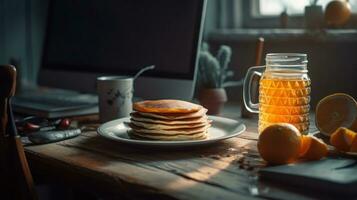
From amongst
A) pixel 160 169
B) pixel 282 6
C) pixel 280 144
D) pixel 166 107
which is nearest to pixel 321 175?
pixel 280 144

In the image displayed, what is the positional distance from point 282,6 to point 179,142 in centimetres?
105

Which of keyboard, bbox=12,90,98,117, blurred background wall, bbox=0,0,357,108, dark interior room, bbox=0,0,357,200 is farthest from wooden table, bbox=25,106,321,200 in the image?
blurred background wall, bbox=0,0,357,108

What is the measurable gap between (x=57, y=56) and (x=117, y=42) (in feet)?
1.07

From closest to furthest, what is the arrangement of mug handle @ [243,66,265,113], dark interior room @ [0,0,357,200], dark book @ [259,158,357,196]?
dark book @ [259,158,357,196] → dark interior room @ [0,0,357,200] → mug handle @ [243,66,265,113]

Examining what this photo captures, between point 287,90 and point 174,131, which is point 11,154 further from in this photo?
point 287,90

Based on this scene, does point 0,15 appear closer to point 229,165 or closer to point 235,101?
point 235,101

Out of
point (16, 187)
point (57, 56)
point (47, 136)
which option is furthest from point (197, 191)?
point (57, 56)

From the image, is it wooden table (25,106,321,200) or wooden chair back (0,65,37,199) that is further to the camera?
wooden chair back (0,65,37,199)

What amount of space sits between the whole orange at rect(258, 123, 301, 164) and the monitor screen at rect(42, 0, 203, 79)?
47 centimetres

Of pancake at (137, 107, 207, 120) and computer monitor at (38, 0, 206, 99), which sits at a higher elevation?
computer monitor at (38, 0, 206, 99)

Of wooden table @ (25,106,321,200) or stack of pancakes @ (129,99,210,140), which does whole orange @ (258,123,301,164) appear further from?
stack of pancakes @ (129,99,210,140)

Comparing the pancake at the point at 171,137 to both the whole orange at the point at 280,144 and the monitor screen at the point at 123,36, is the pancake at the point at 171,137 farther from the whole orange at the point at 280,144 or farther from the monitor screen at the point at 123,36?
the monitor screen at the point at 123,36

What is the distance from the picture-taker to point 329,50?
1490 millimetres

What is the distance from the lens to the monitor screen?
131 centimetres
